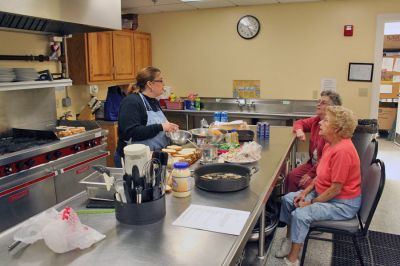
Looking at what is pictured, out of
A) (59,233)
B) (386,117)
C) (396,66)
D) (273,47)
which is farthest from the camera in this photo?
(396,66)

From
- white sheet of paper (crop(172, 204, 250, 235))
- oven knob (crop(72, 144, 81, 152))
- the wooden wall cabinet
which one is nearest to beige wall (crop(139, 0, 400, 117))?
the wooden wall cabinet

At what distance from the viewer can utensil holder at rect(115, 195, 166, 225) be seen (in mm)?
1397

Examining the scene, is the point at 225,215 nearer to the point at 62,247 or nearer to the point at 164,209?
the point at 164,209

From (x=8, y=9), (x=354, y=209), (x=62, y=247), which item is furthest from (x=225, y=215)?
(x=8, y=9)

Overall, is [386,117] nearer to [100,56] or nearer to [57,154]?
[100,56]

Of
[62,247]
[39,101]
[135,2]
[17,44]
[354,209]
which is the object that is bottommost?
[354,209]

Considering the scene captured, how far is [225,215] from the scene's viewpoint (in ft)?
4.91

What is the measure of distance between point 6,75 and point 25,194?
0.98 metres

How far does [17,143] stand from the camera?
3035 millimetres

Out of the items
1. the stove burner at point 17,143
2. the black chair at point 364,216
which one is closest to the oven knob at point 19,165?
the stove burner at point 17,143

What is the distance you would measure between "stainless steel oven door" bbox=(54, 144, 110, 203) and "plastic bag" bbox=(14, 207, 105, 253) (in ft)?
5.54

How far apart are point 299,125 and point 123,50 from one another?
283 centimetres

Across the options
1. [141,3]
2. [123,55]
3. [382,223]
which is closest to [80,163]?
[123,55]

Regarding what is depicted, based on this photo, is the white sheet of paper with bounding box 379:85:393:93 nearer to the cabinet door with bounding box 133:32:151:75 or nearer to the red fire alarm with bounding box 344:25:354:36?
the red fire alarm with bounding box 344:25:354:36
